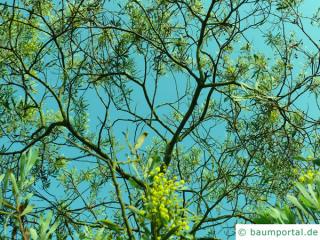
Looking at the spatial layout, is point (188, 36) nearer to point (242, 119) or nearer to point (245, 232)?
point (242, 119)

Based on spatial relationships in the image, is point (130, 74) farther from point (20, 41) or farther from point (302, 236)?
point (302, 236)

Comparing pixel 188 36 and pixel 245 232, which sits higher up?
pixel 188 36

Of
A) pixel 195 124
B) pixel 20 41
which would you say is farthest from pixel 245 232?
pixel 20 41

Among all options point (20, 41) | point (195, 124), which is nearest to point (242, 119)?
point (195, 124)

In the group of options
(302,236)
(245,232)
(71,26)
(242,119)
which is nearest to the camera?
(302,236)

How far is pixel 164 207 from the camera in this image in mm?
1202

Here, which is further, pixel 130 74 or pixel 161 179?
pixel 130 74

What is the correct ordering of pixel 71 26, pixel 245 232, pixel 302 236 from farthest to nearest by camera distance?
1. pixel 71 26
2. pixel 245 232
3. pixel 302 236

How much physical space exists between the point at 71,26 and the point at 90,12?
191mm

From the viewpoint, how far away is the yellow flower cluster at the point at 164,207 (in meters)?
1.19

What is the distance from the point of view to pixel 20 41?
13.9ft

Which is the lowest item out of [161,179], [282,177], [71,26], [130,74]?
[161,179]

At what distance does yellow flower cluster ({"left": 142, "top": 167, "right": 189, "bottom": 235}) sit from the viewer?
119 cm

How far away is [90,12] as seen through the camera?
4113mm
